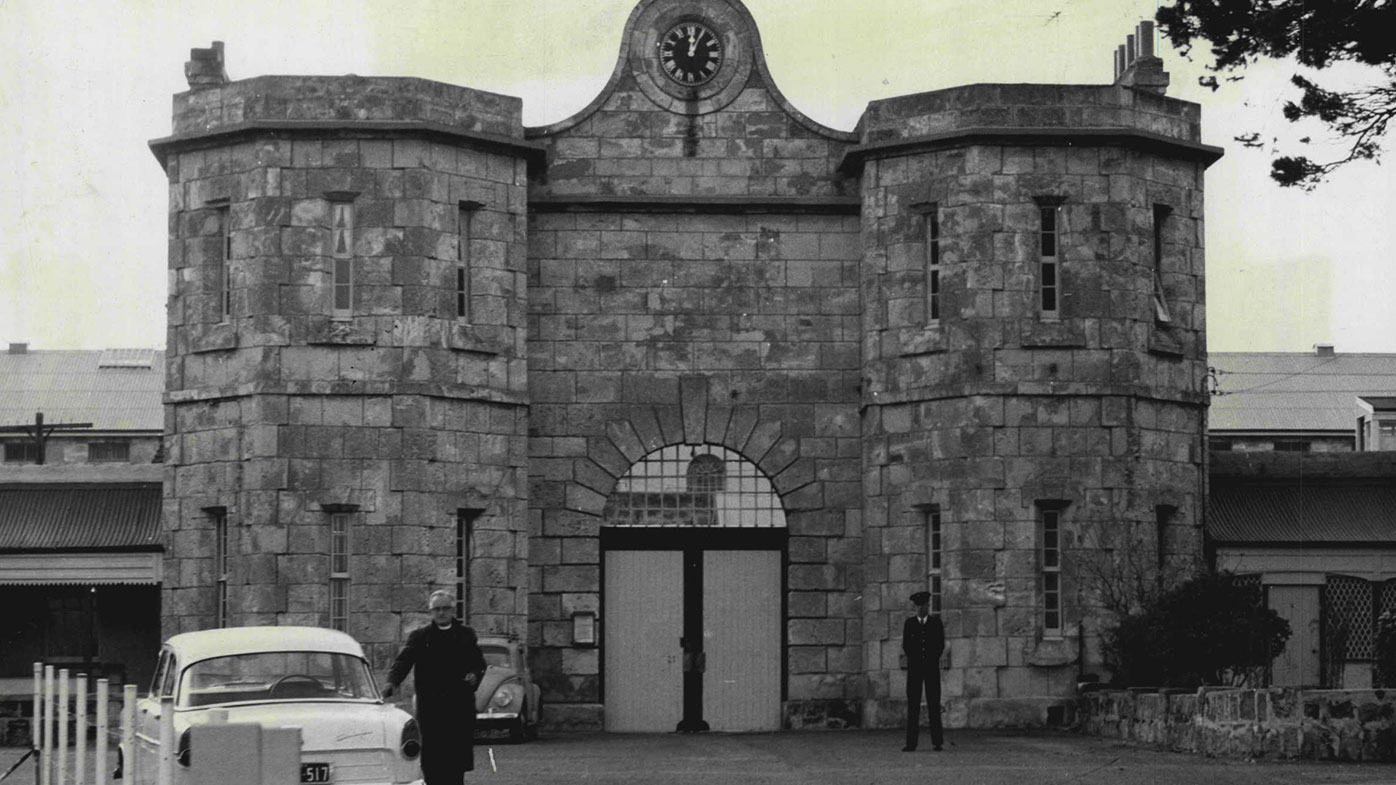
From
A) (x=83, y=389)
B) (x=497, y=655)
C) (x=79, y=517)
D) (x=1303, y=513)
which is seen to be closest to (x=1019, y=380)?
(x=1303, y=513)

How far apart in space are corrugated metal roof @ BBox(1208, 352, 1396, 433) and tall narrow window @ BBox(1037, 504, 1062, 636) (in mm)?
32385

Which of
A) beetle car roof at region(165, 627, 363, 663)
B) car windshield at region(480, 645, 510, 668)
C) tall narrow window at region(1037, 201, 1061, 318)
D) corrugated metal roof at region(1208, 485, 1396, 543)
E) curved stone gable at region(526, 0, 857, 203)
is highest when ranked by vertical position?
curved stone gable at region(526, 0, 857, 203)

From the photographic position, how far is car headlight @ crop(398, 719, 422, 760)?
18109mm

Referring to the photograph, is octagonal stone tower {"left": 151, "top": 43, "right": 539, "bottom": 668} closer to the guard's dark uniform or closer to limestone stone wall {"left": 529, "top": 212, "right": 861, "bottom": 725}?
limestone stone wall {"left": 529, "top": 212, "right": 861, "bottom": 725}

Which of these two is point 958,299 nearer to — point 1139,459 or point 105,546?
point 1139,459

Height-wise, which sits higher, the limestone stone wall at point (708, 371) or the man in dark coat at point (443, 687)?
the limestone stone wall at point (708, 371)

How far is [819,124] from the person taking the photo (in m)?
33.8

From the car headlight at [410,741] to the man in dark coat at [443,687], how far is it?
0.68 feet

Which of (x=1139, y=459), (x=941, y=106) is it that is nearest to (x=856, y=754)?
(x=1139, y=459)

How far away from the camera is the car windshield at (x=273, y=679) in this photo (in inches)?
747

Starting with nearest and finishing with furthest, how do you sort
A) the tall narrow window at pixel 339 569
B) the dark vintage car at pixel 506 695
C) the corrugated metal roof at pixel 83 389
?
the dark vintage car at pixel 506 695 < the tall narrow window at pixel 339 569 < the corrugated metal roof at pixel 83 389

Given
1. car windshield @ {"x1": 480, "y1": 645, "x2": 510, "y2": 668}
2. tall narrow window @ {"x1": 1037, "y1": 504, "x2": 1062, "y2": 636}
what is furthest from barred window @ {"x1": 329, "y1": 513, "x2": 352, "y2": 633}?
tall narrow window @ {"x1": 1037, "y1": 504, "x2": 1062, "y2": 636}

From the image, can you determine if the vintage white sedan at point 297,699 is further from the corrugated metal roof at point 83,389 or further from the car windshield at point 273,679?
the corrugated metal roof at point 83,389

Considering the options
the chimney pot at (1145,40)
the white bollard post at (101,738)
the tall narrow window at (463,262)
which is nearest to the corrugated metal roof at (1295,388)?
the chimney pot at (1145,40)
